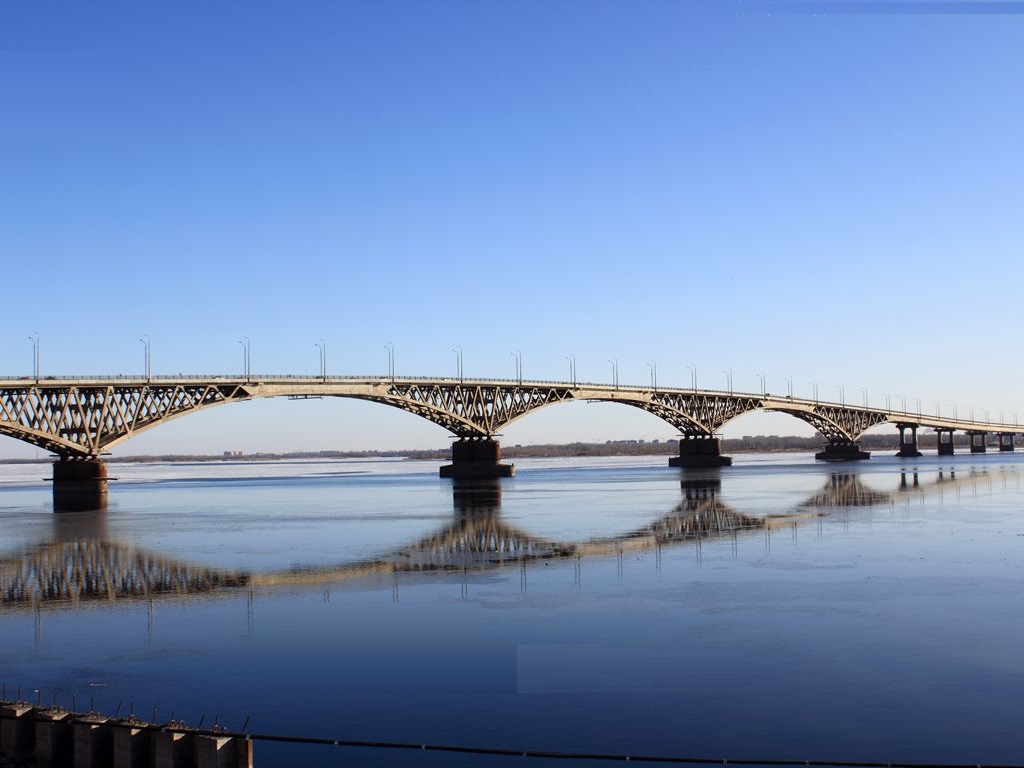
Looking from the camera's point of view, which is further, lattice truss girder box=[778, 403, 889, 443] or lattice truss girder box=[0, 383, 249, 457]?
lattice truss girder box=[778, 403, 889, 443]

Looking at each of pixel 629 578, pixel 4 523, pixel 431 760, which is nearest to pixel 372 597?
pixel 629 578

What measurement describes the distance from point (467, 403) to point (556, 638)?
3865 inches

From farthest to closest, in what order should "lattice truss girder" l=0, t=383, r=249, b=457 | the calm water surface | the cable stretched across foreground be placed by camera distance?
"lattice truss girder" l=0, t=383, r=249, b=457 → the calm water surface → the cable stretched across foreground

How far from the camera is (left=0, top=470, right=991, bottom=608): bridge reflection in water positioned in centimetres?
2717

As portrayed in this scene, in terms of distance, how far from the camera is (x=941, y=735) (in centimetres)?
1259

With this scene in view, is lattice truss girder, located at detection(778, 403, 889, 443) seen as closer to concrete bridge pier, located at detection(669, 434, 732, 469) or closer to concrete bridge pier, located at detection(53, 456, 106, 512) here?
concrete bridge pier, located at detection(669, 434, 732, 469)

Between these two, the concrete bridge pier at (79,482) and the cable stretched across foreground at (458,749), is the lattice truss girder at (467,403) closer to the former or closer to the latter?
the concrete bridge pier at (79,482)

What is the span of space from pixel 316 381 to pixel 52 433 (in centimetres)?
2680

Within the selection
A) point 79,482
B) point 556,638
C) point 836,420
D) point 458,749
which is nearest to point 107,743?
point 458,749

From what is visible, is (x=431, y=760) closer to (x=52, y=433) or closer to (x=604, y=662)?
(x=604, y=662)

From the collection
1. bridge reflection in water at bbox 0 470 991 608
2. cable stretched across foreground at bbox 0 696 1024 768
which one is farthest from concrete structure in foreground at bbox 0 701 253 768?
bridge reflection in water at bbox 0 470 991 608

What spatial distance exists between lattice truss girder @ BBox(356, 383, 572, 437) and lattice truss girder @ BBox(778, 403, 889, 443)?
6524 centimetres

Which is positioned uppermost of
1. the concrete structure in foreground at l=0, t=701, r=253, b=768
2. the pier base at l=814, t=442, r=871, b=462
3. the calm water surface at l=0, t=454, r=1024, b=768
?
the concrete structure in foreground at l=0, t=701, r=253, b=768

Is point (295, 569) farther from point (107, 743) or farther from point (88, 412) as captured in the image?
point (88, 412)
